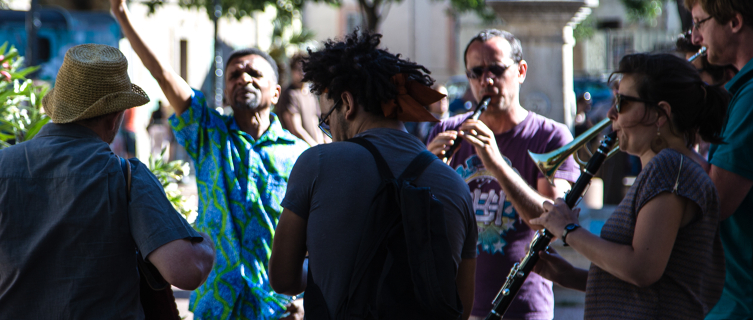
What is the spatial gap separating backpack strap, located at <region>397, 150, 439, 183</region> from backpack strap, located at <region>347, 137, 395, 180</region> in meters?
0.03

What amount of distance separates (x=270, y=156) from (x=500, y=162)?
0.96 meters

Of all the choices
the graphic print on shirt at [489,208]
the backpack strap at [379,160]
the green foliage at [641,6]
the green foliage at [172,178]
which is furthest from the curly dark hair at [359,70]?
the green foliage at [641,6]

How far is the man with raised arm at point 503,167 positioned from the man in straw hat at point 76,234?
4.35ft

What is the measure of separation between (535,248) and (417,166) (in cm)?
74

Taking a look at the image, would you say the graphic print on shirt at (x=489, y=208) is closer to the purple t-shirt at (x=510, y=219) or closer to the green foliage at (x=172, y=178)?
the purple t-shirt at (x=510, y=219)

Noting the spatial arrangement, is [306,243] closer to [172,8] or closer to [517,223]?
[517,223]

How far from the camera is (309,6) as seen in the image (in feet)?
103

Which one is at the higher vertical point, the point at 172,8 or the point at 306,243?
the point at 172,8

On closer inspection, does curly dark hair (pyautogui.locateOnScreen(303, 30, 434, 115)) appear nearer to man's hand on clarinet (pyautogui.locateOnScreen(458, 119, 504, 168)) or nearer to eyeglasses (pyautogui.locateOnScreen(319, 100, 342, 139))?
eyeglasses (pyautogui.locateOnScreen(319, 100, 342, 139))

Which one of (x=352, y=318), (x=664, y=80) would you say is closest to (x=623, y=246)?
(x=664, y=80)

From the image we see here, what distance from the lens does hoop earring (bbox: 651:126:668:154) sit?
220 cm

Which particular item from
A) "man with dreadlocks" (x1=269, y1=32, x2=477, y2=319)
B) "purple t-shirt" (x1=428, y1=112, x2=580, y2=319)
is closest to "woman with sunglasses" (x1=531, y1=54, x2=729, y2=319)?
"man with dreadlocks" (x1=269, y1=32, x2=477, y2=319)

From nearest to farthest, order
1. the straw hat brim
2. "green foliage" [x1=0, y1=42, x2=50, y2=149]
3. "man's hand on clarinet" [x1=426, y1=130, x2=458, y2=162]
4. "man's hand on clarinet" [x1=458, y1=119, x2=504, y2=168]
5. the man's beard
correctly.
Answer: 1. the straw hat brim
2. "man's hand on clarinet" [x1=458, y1=119, x2=504, y2=168]
3. "man's hand on clarinet" [x1=426, y1=130, x2=458, y2=162]
4. the man's beard
5. "green foliage" [x1=0, y1=42, x2=50, y2=149]

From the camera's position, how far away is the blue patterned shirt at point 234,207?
9.62 feet
